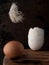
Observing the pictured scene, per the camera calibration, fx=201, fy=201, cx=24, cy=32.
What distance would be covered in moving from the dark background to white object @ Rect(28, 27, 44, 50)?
0.09 m

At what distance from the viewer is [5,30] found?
1.59 meters

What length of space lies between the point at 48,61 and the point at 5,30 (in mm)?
480

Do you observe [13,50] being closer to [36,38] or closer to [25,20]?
[36,38]

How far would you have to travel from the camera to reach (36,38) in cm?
146

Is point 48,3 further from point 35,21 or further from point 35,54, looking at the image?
point 35,54

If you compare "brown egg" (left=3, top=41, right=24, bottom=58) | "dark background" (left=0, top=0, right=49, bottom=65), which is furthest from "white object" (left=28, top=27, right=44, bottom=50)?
"brown egg" (left=3, top=41, right=24, bottom=58)

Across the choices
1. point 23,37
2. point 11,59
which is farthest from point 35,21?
point 11,59

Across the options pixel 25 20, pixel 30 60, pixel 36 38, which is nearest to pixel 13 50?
pixel 30 60

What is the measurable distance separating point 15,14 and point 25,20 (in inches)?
3.6

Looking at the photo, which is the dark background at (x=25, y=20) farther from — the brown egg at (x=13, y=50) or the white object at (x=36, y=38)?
the brown egg at (x=13, y=50)

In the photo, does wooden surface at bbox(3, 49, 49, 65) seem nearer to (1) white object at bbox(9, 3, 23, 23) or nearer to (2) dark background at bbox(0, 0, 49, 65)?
(2) dark background at bbox(0, 0, 49, 65)

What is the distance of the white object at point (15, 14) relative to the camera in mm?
1564

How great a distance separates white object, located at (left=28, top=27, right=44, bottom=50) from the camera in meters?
1.46

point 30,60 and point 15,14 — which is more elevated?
point 15,14
